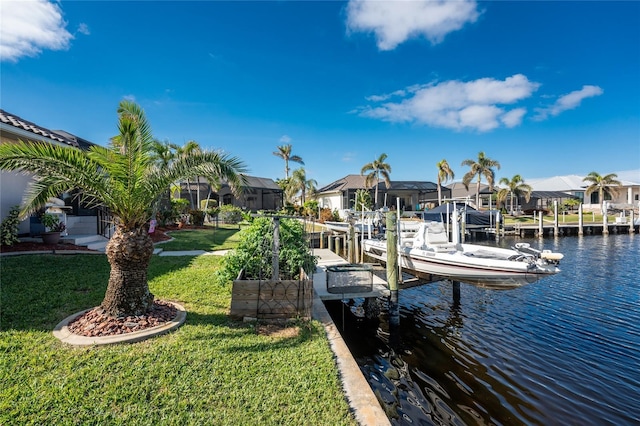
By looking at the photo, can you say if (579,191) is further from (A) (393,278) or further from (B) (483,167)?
(A) (393,278)

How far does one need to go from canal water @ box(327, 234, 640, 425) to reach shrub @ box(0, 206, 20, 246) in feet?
32.2

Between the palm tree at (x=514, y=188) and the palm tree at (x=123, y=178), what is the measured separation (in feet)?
156

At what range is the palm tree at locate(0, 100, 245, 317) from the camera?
16.8 feet

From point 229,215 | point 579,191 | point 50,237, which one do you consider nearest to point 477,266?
point 50,237

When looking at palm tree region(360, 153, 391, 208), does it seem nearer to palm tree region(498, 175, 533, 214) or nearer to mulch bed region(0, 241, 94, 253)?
palm tree region(498, 175, 533, 214)

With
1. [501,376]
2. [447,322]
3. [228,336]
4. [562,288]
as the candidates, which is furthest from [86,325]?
[562,288]

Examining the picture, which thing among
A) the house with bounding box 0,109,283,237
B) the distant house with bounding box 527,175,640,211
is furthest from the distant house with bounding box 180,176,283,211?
the distant house with bounding box 527,175,640,211

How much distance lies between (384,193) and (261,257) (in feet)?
116

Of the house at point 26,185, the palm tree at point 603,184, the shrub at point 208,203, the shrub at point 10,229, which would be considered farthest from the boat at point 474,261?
the palm tree at point 603,184

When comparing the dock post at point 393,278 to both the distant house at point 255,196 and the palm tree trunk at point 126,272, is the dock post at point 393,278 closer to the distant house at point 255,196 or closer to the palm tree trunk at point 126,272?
the palm tree trunk at point 126,272

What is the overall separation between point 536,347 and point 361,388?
5907 millimetres

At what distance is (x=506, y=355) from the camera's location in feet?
23.7

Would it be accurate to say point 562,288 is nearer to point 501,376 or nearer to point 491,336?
point 491,336

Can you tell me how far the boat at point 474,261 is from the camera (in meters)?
8.06
